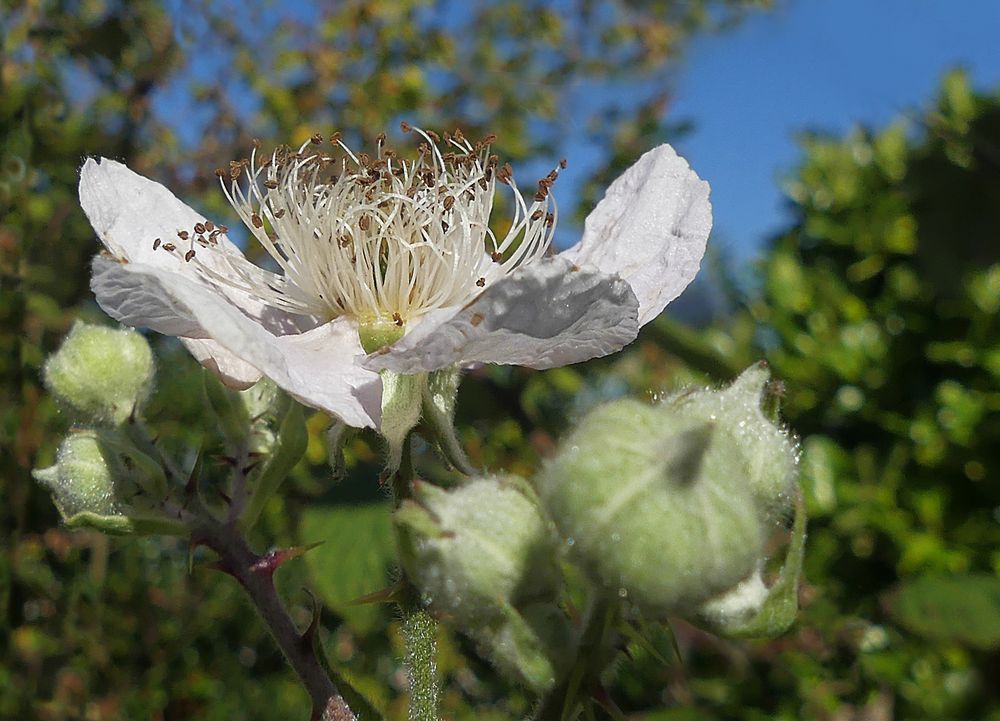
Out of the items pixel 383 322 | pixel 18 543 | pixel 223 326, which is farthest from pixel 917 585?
pixel 18 543

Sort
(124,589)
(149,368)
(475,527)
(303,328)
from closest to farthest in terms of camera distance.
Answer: (475,527) < (149,368) < (303,328) < (124,589)

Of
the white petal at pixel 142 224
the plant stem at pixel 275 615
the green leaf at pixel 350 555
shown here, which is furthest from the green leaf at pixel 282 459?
the green leaf at pixel 350 555

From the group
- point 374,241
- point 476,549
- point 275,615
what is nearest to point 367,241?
point 374,241

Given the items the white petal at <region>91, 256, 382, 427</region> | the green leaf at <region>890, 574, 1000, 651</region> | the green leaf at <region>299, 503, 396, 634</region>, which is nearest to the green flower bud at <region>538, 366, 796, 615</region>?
the white petal at <region>91, 256, 382, 427</region>

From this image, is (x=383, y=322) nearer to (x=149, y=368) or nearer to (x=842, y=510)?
(x=149, y=368)

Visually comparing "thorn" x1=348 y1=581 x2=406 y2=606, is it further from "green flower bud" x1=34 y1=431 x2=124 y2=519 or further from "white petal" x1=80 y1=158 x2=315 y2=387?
"white petal" x1=80 y1=158 x2=315 y2=387
